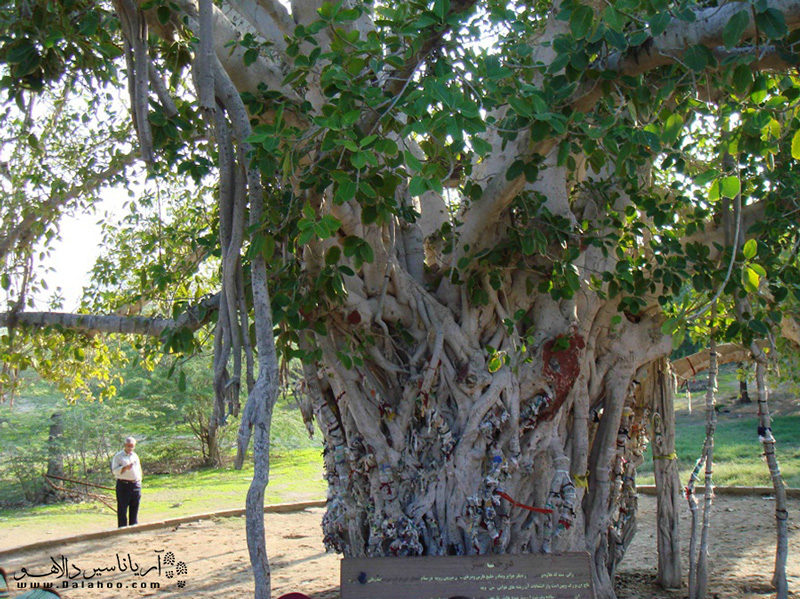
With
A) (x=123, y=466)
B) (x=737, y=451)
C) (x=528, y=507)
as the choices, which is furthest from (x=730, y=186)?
(x=737, y=451)

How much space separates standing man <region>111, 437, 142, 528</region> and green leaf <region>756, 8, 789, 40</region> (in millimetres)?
7072

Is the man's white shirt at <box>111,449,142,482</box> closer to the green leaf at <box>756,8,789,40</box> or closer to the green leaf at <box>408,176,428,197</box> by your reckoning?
the green leaf at <box>408,176,428,197</box>

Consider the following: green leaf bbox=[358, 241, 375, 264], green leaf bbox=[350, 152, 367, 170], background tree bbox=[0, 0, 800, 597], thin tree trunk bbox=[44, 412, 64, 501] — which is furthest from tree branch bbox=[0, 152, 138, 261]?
thin tree trunk bbox=[44, 412, 64, 501]

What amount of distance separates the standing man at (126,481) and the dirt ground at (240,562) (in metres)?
0.44

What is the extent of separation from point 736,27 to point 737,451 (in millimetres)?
11747

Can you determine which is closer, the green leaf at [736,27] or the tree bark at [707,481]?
the green leaf at [736,27]

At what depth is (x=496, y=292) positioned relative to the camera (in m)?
4.60

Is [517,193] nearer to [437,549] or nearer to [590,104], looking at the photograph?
[590,104]

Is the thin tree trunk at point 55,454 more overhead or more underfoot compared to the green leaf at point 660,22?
more underfoot

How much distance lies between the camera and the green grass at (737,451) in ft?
33.9

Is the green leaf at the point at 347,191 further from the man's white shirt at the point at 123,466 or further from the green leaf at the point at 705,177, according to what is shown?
the man's white shirt at the point at 123,466

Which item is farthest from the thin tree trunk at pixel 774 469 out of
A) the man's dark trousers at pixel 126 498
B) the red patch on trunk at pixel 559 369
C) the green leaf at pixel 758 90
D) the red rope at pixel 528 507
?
the man's dark trousers at pixel 126 498

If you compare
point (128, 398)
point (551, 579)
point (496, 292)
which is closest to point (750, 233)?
point (496, 292)

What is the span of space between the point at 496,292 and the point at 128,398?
1202cm
